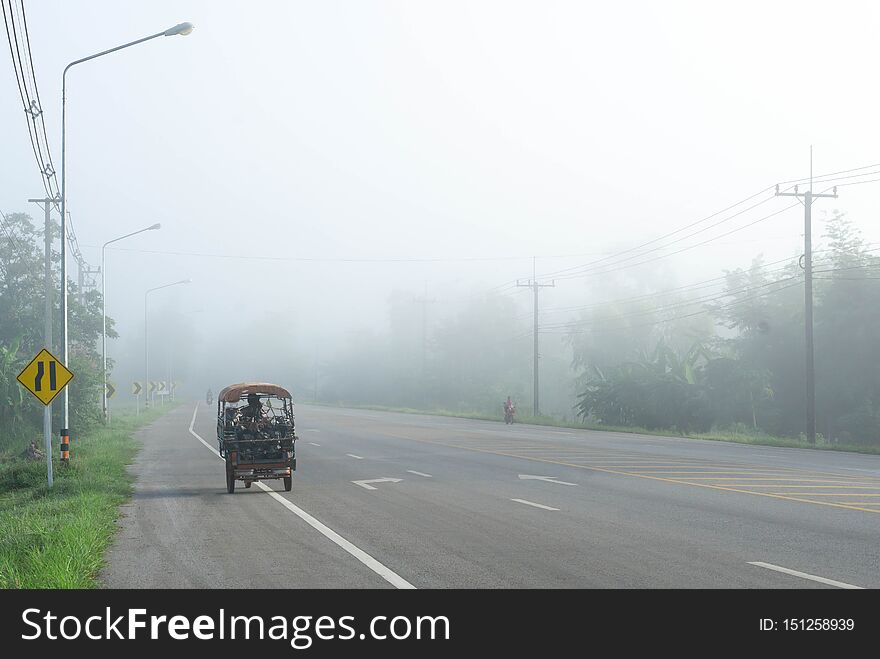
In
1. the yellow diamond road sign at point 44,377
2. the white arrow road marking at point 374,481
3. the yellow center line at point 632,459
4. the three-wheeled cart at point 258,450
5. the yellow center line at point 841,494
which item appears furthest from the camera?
the yellow center line at point 632,459

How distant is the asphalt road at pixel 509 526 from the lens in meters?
10.4

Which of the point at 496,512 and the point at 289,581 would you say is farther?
the point at 496,512

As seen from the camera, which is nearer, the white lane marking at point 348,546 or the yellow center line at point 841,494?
the white lane marking at point 348,546

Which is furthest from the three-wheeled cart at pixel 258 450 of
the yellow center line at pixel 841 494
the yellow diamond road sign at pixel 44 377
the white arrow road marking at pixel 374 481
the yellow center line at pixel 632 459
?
the yellow center line at pixel 841 494

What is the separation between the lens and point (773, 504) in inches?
654

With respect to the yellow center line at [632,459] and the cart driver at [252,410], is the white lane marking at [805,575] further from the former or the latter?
the yellow center line at [632,459]

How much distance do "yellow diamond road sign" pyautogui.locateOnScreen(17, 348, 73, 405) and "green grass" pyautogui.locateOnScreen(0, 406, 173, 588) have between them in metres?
1.88

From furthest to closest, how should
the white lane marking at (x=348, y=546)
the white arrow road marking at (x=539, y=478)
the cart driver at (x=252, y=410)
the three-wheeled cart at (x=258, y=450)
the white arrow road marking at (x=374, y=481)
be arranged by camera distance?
the white arrow road marking at (x=539, y=478)
the cart driver at (x=252, y=410)
the white arrow road marking at (x=374, y=481)
the three-wheeled cart at (x=258, y=450)
the white lane marking at (x=348, y=546)

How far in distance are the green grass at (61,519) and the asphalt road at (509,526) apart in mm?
366

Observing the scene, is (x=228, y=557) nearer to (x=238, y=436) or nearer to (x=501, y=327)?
(x=238, y=436)
